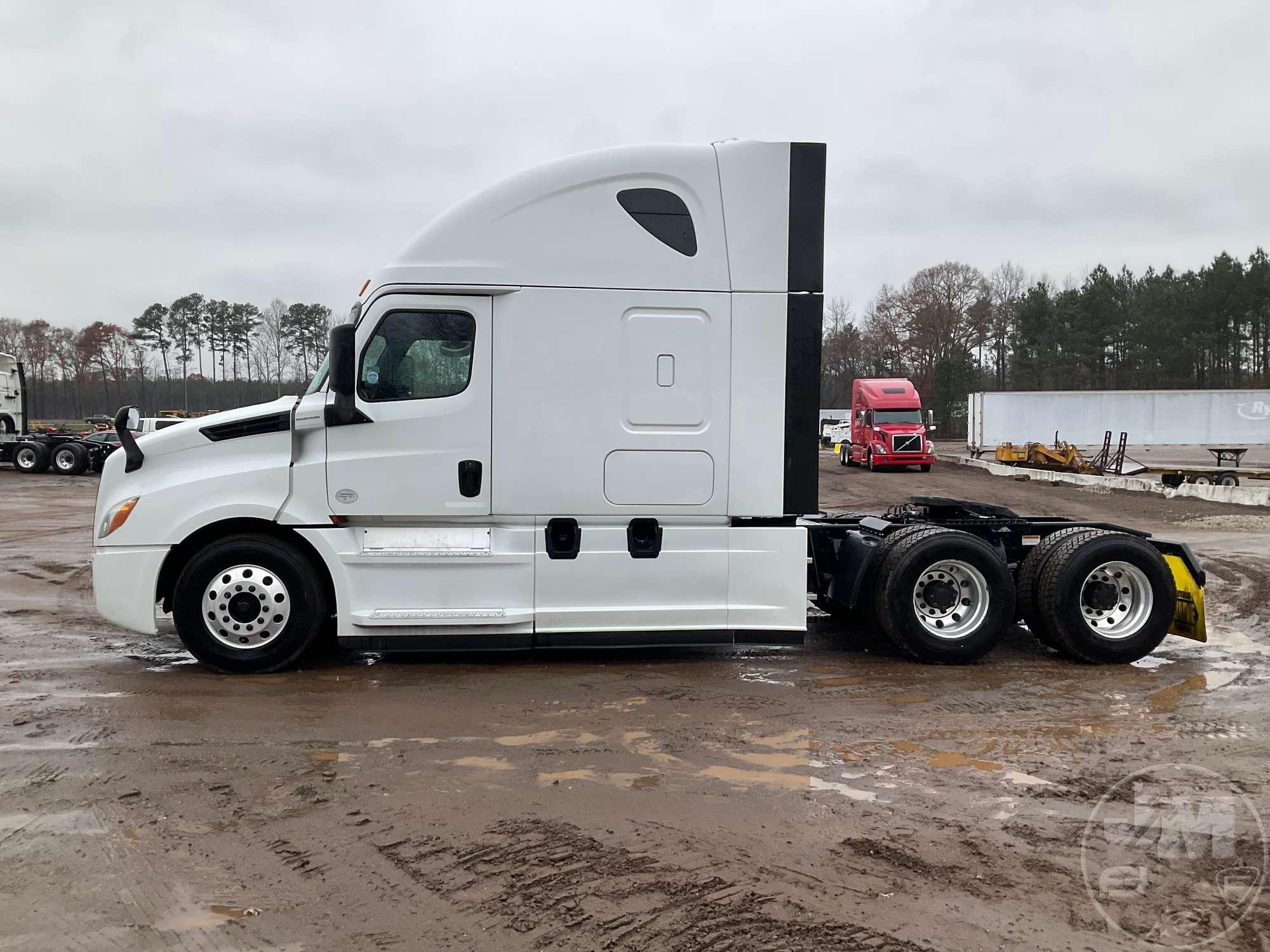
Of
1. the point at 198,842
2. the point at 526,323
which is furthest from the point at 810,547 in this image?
the point at 198,842

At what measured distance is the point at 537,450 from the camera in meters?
6.42

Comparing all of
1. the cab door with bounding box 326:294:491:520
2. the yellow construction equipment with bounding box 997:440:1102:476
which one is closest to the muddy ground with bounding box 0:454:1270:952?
the cab door with bounding box 326:294:491:520

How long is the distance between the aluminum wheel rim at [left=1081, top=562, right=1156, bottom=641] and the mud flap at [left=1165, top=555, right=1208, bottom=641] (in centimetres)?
25

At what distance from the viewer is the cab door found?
6.34 meters

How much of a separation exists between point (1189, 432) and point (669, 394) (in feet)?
121

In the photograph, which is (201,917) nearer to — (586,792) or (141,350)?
(586,792)

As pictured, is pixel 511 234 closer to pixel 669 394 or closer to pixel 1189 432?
pixel 669 394

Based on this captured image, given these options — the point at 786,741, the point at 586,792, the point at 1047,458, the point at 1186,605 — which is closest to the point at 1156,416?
the point at 1047,458

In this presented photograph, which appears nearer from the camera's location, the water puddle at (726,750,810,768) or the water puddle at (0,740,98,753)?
the water puddle at (726,750,810,768)

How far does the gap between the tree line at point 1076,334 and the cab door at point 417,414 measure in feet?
208

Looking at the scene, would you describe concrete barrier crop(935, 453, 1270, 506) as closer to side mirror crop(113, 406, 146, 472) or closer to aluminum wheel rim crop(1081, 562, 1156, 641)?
aluminum wheel rim crop(1081, 562, 1156, 641)

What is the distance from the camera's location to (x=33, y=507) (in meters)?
19.3
